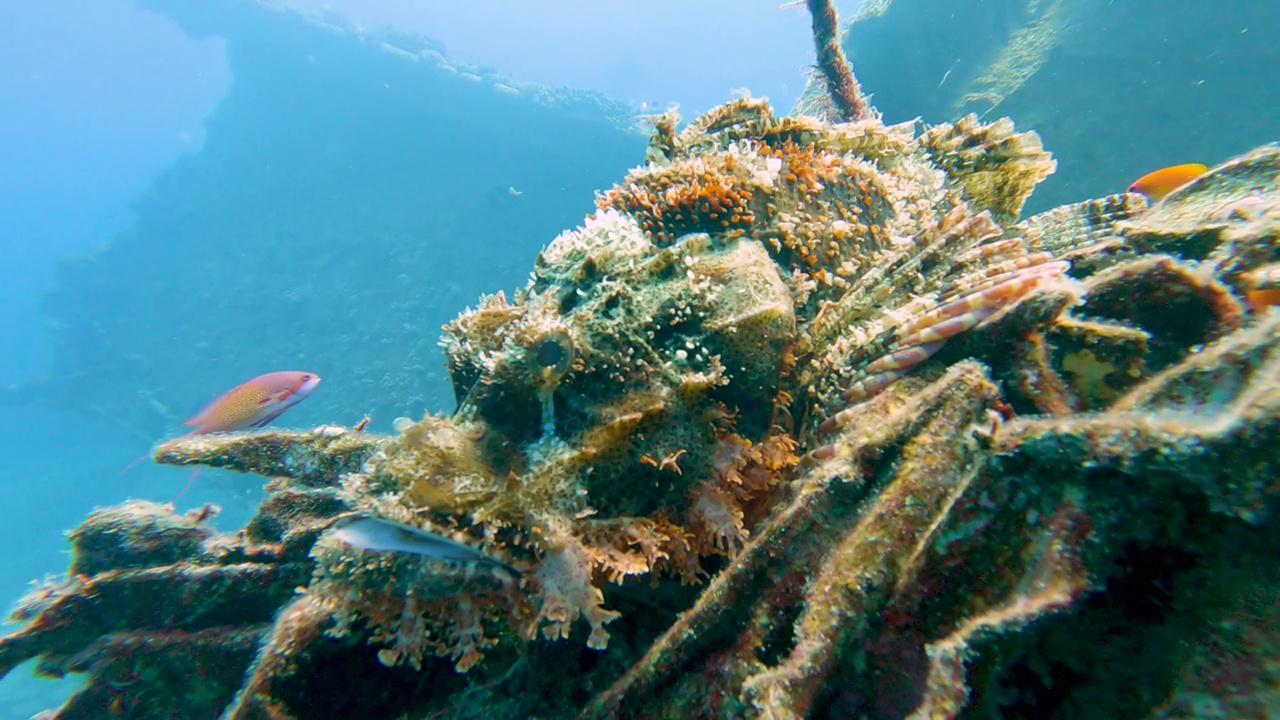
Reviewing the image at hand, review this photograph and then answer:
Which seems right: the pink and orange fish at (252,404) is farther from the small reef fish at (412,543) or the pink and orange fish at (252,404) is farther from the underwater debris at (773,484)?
the small reef fish at (412,543)

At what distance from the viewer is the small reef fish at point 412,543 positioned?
2229mm

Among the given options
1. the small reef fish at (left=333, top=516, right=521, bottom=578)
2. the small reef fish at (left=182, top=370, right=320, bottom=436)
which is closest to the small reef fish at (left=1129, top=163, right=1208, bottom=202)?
the small reef fish at (left=333, top=516, right=521, bottom=578)

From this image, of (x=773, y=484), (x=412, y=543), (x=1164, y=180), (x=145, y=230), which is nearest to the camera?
(x=412, y=543)

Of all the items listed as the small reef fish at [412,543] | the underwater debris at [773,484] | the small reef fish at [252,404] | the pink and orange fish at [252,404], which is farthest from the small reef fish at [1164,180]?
the pink and orange fish at [252,404]

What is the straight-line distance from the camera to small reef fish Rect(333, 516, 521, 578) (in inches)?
87.7

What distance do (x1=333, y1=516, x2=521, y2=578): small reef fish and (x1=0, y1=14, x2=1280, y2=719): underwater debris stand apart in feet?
0.05

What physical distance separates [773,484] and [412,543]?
1.75 m

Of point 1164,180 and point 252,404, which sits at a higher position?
point 252,404

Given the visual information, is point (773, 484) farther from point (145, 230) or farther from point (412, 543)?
point (145, 230)

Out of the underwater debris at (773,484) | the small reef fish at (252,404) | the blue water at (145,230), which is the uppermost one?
the blue water at (145,230)

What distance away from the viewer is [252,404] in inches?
287

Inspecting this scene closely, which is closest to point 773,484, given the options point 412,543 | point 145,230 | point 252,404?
point 412,543

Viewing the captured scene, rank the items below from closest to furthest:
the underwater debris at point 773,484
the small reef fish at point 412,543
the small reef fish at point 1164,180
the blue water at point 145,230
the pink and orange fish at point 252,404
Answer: the underwater debris at point 773,484 < the small reef fish at point 412,543 < the pink and orange fish at point 252,404 < the small reef fish at point 1164,180 < the blue water at point 145,230

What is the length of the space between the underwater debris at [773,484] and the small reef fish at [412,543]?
0.01 metres
